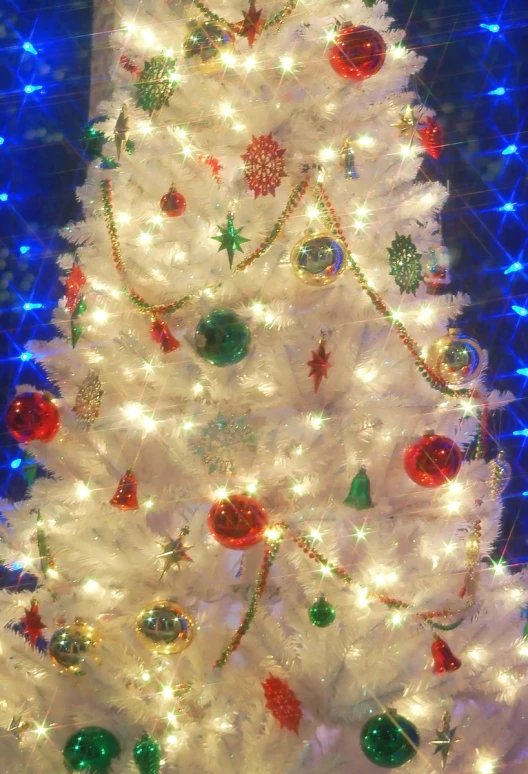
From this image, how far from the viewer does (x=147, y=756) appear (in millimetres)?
1062

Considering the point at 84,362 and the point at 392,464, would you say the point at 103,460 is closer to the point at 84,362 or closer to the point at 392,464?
the point at 84,362

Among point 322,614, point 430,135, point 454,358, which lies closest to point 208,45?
point 430,135

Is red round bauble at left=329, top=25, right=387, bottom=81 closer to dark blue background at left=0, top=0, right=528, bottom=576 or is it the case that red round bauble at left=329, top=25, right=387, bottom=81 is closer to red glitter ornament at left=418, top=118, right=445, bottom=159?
red glitter ornament at left=418, top=118, right=445, bottom=159

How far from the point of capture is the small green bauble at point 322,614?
1.07 meters

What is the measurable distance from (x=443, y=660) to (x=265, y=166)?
100 centimetres

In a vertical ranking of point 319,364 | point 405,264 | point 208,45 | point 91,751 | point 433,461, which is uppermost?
point 208,45

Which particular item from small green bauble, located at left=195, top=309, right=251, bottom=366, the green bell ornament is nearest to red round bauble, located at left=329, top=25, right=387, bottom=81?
small green bauble, located at left=195, top=309, right=251, bottom=366

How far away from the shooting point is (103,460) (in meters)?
1.22

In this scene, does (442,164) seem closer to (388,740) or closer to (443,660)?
(443,660)

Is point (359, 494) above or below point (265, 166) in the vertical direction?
below

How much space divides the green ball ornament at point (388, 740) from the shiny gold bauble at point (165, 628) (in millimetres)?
352

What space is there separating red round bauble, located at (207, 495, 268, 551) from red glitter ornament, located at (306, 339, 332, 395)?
9.9 inches

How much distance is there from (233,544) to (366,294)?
0.56m

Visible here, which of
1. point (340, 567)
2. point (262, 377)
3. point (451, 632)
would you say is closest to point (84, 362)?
point (262, 377)
